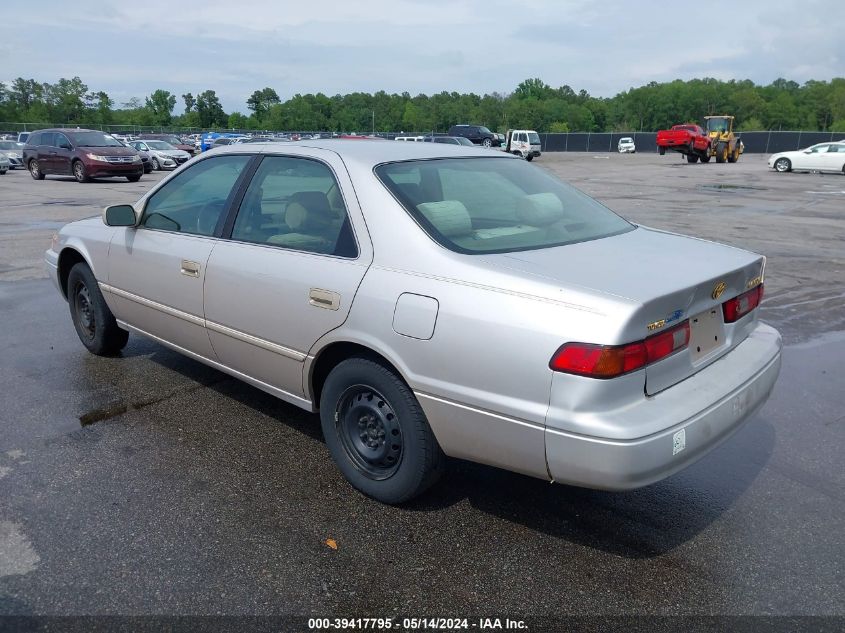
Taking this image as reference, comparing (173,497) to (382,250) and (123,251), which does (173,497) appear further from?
(123,251)

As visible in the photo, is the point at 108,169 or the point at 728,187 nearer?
the point at 108,169

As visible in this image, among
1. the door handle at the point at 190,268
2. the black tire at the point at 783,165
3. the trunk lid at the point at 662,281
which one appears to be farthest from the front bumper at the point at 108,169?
the black tire at the point at 783,165

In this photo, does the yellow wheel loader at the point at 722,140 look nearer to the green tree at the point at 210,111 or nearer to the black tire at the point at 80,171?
the black tire at the point at 80,171

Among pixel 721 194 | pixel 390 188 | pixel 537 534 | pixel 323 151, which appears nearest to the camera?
pixel 537 534

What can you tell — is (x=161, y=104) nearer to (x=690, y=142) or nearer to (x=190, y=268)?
(x=690, y=142)

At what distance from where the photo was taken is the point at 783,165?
33.5 meters

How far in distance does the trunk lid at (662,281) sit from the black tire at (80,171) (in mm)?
22838

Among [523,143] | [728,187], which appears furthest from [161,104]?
[728,187]

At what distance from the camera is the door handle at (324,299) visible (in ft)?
10.5

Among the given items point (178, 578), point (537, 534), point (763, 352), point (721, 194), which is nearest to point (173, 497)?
point (178, 578)

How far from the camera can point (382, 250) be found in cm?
312

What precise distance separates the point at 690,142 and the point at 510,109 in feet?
307

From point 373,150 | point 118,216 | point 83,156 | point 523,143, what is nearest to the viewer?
point 373,150

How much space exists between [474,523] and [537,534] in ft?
0.93
